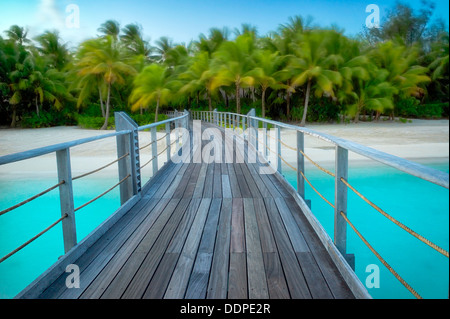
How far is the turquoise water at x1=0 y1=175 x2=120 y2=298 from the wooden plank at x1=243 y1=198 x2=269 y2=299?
13.1ft

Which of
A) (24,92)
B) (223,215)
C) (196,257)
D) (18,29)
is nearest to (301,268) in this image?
(196,257)

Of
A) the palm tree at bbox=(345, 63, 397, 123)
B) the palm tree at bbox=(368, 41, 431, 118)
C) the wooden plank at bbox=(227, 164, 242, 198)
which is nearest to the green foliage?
the palm tree at bbox=(345, 63, 397, 123)

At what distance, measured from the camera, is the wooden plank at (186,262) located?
184cm

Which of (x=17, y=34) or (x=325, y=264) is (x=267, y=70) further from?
(x=17, y=34)

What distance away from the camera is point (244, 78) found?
19125 mm

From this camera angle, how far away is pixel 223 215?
10.7 feet

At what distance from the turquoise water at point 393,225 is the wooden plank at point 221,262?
2.43m

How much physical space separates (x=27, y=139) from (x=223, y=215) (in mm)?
18418

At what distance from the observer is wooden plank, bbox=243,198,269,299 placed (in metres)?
1.83

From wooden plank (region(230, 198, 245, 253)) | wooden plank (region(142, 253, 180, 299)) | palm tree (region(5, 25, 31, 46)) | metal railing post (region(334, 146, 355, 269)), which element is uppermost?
palm tree (region(5, 25, 31, 46))

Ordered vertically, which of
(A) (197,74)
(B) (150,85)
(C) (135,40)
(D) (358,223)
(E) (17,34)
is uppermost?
(E) (17,34)

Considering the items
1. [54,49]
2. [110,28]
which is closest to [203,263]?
[54,49]

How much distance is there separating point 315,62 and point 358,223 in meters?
15.1

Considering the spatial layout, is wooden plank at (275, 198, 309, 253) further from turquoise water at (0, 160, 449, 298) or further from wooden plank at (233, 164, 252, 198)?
turquoise water at (0, 160, 449, 298)
